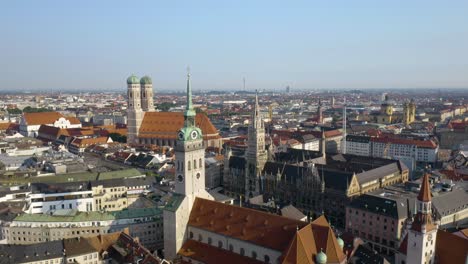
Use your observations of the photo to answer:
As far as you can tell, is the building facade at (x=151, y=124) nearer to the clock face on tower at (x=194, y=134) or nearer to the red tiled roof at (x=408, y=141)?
the red tiled roof at (x=408, y=141)

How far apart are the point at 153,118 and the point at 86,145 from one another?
101 feet

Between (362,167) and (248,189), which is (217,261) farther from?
(362,167)

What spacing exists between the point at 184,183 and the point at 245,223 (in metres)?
12.1

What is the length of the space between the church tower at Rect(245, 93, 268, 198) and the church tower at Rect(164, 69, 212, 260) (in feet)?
151

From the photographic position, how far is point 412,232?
57469 millimetres

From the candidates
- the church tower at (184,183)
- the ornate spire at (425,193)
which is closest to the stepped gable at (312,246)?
the ornate spire at (425,193)

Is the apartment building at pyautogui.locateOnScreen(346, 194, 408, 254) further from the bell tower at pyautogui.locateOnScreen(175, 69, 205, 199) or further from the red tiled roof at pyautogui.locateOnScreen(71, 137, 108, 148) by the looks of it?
the red tiled roof at pyautogui.locateOnScreen(71, 137, 108, 148)

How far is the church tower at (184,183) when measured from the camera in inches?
2707

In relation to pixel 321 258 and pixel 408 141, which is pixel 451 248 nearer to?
pixel 321 258

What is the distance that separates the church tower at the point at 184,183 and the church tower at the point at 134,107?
126 metres

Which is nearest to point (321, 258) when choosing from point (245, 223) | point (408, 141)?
point (245, 223)

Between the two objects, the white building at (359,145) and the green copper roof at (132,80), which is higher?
the green copper roof at (132,80)

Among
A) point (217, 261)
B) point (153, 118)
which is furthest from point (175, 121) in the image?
point (217, 261)

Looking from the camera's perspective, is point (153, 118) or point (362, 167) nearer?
point (362, 167)
